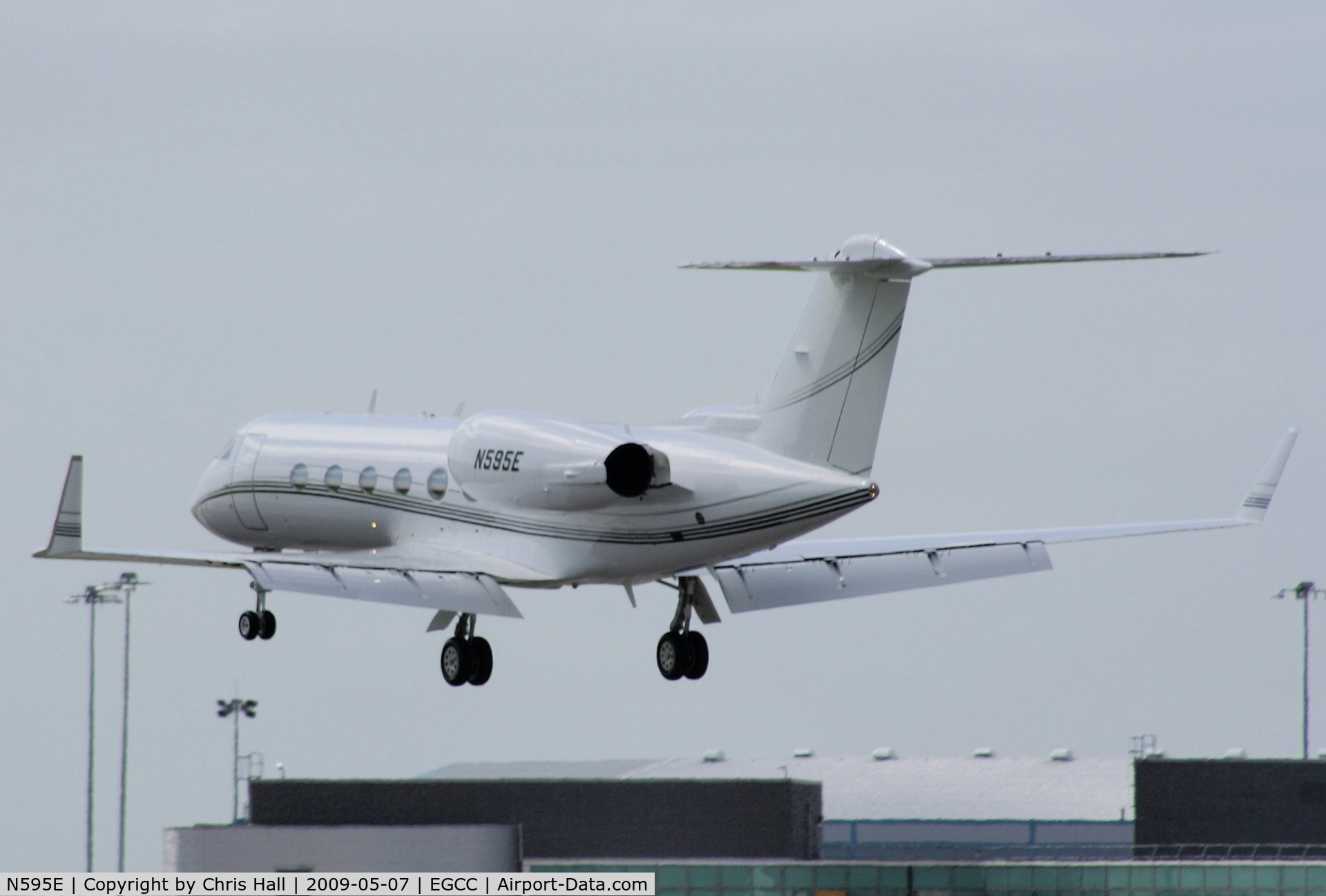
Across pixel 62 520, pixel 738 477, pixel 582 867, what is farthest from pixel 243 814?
pixel 738 477

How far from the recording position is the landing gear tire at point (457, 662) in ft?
155

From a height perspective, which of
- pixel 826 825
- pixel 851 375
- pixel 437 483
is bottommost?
pixel 826 825

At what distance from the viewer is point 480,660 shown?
47438 millimetres

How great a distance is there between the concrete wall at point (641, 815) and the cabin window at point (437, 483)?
19.7 m

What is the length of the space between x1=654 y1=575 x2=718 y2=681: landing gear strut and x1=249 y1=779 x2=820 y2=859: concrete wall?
1926 cm

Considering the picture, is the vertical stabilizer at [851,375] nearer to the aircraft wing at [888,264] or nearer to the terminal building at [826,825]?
the aircraft wing at [888,264]

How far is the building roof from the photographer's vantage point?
7881 centimetres

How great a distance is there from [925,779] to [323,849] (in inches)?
1040

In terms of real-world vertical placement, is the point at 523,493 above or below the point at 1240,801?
above

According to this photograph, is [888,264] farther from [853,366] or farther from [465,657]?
[465,657]

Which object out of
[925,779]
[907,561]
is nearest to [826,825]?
[925,779]

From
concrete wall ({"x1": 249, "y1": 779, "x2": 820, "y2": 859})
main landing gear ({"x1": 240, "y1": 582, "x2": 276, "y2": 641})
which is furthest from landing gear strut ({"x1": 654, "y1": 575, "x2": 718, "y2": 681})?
concrete wall ({"x1": 249, "y1": 779, "x2": 820, "y2": 859})

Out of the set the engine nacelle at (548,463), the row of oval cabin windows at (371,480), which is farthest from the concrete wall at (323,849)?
the engine nacelle at (548,463)

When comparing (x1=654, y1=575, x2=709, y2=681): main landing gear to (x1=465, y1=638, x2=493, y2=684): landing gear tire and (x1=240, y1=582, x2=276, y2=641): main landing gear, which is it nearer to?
(x1=465, y1=638, x2=493, y2=684): landing gear tire
